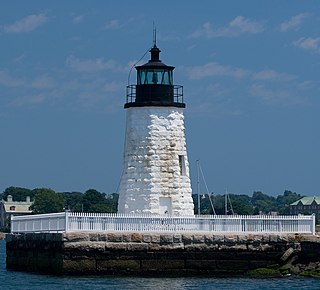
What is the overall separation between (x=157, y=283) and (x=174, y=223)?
373cm

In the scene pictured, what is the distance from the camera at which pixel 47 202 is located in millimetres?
146250

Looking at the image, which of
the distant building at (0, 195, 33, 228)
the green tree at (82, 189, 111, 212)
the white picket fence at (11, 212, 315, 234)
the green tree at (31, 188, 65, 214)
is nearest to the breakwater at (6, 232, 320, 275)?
the white picket fence at (11, 212, 315, 234)

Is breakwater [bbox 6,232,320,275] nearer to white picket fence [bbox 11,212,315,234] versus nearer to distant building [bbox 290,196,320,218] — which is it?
white picket fence [bbox 11,212,315,234]

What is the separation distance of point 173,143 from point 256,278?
714cm

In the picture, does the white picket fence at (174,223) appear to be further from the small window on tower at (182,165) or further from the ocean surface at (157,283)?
the small window on tower at (182,165)

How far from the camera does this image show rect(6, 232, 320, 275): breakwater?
3750 cm

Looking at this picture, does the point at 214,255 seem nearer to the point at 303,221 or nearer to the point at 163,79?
the point at 303,221

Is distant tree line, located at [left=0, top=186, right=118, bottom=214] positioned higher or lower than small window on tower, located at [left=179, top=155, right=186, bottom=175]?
higher

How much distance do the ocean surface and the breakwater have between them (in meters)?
0.68

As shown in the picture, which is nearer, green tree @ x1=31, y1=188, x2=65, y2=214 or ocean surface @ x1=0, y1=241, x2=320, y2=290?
ocean surface @ x1=0, y1=241, x2=320, y2=290

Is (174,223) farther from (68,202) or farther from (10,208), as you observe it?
(10,208)

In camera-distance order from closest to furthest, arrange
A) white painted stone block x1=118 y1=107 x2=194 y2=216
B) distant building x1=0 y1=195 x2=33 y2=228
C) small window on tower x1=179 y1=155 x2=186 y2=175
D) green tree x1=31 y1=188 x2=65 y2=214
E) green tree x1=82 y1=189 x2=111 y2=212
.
→ 1. white painted stone block x1=118 y1=107 x2=194 y2=216
2. small window on tower x1=179 y1=155 x2=186 y2=175
3. green tree x1=82 y1=189 x2=111 y2=212
4. green tree x1=31 y1=188 x2=65 y2=214
5. distant building x1=0 y1=195 x2=33 y2=228

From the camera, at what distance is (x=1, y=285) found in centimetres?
3800

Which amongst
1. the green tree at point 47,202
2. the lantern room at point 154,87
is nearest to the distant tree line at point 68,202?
the green tree at point 47,202
